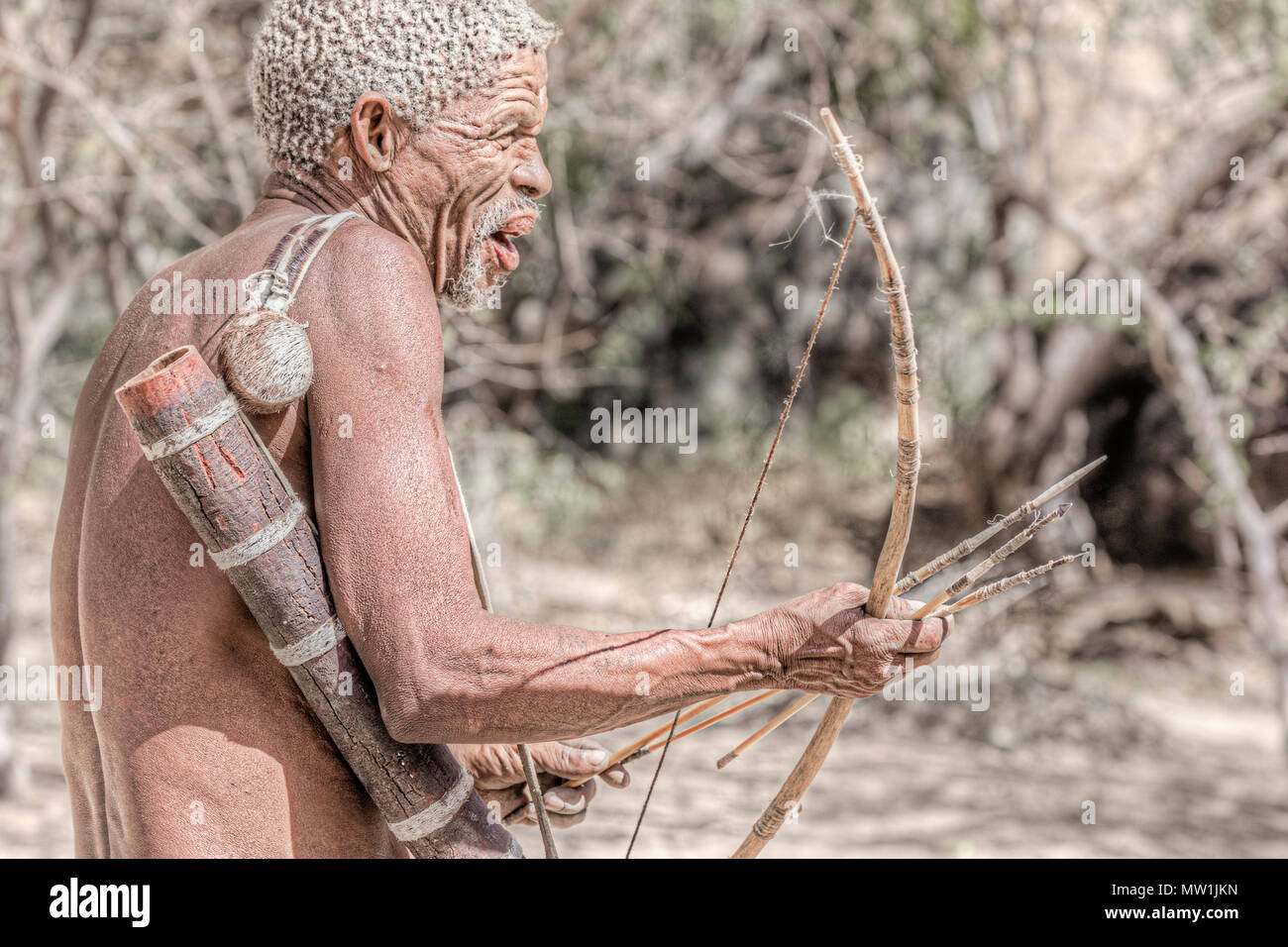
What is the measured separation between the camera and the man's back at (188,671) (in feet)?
4.90

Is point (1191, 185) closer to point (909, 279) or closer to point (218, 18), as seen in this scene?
point (909, 279)

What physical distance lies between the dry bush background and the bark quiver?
348 cm

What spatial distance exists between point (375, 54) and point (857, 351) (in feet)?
26.1

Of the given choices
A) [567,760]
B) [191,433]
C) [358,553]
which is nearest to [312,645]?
[358,553]

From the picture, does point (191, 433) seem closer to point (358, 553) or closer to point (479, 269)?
point (358, 553)

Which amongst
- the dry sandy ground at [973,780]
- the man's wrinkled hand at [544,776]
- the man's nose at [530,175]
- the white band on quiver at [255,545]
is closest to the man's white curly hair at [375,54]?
the man's nose at [530,175]

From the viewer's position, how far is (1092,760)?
624 cm

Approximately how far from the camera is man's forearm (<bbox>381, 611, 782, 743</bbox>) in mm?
1409

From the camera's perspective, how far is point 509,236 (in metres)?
1.79

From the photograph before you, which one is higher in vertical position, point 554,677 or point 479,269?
point 479,269

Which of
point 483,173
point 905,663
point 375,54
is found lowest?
point 905,663

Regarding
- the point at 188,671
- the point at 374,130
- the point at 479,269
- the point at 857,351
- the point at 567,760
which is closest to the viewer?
the point at 188,671

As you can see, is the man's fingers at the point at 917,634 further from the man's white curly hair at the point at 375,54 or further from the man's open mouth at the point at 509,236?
the man's white curly hair at the point at 375,54

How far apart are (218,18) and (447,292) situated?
4.90 meters
